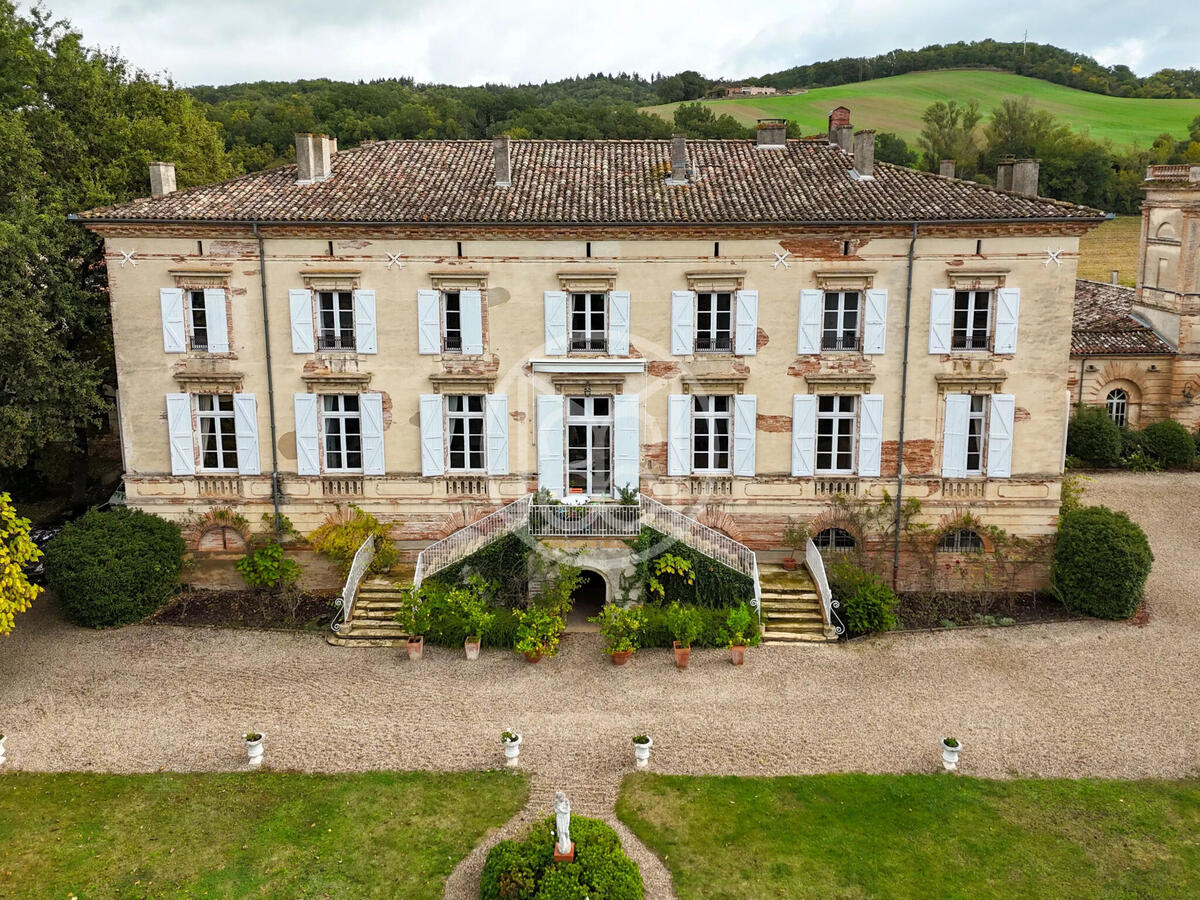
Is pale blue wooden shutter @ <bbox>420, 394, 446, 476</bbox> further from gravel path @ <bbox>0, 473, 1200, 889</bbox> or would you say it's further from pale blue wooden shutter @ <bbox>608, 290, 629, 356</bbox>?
gravel path @ <bbox>0, 473, 1200, 889</bbox>

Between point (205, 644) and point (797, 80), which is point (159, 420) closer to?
point (205, 644)

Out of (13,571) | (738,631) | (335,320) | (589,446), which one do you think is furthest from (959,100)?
(13,571)

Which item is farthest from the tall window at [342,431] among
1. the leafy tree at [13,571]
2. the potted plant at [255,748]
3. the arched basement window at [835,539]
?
the arched basement window at [835,539]

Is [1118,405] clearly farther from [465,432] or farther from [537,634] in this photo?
[537,634]

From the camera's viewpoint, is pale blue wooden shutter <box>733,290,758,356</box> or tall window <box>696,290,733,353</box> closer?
pale blue wooden shutter <box>733,290,758,356</box>

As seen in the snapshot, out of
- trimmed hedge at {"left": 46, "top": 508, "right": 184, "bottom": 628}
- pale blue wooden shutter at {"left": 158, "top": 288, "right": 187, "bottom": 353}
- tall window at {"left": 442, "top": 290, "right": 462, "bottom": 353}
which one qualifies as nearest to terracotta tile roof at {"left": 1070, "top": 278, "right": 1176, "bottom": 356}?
tall window at {"left": 442, "top": 290, "right": 462, "bottom": 353}

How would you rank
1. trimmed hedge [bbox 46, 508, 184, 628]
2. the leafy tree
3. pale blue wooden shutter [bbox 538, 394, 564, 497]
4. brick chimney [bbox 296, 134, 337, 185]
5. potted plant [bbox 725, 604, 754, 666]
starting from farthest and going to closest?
brick chimney [bbox 296, 134, 337, 185] < pale blue wooden shutter [bbox 538, 394, 564, 497] < trimmed hedge [bbox 46, 508, 184, 628] < potted plant [bbox 725, 604, 754, 666] < the leafy tree

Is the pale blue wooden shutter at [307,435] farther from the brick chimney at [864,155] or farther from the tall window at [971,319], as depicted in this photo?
the tall window at [971,319]
